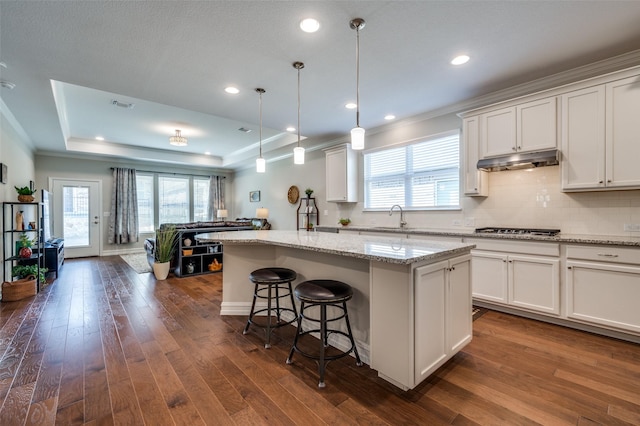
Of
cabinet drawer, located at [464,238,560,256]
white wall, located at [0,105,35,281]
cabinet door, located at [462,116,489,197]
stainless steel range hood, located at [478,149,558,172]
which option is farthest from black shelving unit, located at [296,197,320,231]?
white wall, located at [0,105,35,281]

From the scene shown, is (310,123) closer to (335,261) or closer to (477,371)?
(335,261)

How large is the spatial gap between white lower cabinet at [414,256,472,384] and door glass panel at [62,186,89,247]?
28.6 feet

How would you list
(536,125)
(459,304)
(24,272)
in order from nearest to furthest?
(459,304) < (536,125) < (24,272)

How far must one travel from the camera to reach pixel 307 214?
Result: 5.96 meters

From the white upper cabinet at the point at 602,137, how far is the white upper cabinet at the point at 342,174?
2.98m

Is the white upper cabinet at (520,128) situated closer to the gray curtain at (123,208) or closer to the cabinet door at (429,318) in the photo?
the cabinet door at (429,318)

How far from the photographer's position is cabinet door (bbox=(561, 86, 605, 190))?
8.96 feet

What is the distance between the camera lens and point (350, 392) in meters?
1.86

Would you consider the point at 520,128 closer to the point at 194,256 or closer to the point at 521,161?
the point at 521,161

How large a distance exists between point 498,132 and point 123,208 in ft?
28.5

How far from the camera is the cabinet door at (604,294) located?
246cm

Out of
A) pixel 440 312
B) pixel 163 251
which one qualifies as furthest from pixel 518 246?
pixel 163 251

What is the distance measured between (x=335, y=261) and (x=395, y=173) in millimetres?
2769

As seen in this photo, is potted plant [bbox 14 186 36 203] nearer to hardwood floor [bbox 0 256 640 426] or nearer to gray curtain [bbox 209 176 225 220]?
hardwood floor [bbox 0 256 640 426]
